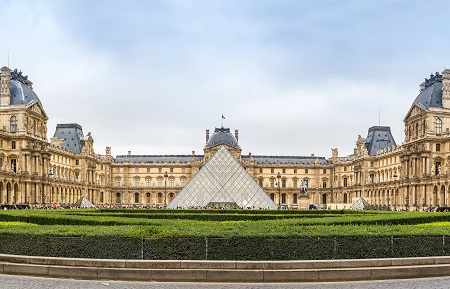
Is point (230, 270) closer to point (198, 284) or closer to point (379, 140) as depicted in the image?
point (198, 284)

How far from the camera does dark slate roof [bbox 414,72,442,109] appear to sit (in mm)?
69125

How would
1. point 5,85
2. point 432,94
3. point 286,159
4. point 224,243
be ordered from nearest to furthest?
point 224,243
point 5,85
point 432,94
point 286,159

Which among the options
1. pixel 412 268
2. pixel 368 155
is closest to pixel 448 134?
pixel 368 155

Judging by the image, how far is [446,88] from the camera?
226 feet

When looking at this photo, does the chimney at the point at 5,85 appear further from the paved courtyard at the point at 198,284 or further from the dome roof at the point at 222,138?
the paved courtyard at the point at 198,284

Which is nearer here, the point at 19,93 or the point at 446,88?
the point at 446,88

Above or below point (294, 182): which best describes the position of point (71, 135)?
above

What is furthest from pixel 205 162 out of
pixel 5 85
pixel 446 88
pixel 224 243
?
pixel 224 243

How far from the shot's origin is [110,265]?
1309 centimetres

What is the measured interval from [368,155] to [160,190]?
143 feet

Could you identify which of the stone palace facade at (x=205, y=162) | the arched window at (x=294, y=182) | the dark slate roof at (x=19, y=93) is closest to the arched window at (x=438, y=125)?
the stone palace facade at (x=205, y=162)

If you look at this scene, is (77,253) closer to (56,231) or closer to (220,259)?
(56,231)

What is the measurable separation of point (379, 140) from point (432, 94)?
28535 millimetres

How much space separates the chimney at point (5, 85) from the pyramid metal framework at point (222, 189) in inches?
1162
